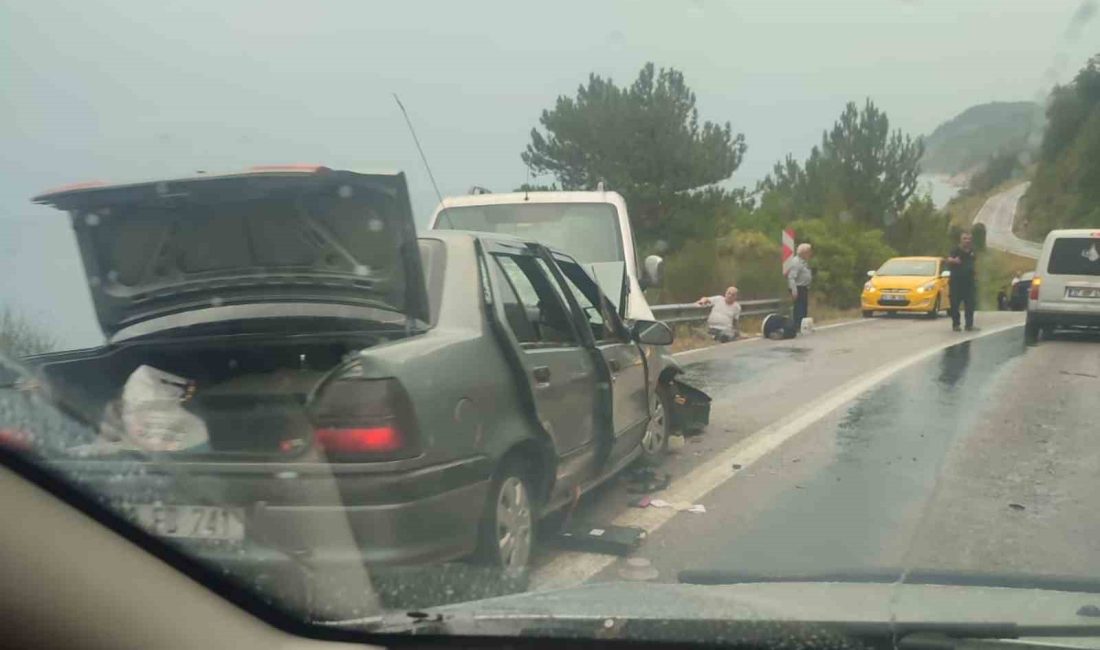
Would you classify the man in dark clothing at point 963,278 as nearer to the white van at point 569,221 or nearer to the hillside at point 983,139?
the hillside at point 983,139

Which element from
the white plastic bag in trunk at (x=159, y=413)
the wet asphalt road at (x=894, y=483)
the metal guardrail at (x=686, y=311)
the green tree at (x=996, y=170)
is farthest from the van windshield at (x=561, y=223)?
the green tree at (x=996, y=170)

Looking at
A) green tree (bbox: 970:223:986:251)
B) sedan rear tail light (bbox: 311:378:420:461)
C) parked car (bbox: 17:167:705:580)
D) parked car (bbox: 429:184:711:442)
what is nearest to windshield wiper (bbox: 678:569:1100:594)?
parked car (bbox: 17:167:705:580)

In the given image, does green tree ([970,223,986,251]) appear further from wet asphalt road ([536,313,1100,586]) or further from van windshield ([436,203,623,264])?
van windshield ([436,203,623,264])

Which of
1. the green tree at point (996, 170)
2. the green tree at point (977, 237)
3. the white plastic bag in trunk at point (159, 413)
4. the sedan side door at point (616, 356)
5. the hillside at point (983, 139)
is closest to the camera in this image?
the white plastic bag in trunk at point (159, 413)

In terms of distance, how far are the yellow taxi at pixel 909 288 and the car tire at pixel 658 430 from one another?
778 inches

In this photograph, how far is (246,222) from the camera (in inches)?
159

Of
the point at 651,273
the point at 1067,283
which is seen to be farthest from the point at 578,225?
the point at 1067,283

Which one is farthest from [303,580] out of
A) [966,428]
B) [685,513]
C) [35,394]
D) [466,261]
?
[966,428]

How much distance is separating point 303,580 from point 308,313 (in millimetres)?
1297

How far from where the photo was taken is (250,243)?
4.07m

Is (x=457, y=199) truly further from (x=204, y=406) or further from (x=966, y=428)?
(x=204, y=406)

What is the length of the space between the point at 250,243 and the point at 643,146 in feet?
38.8

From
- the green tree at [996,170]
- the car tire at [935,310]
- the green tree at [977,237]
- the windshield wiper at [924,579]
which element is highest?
the green tree at [996,170]

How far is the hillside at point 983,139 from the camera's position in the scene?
43.2 ft
